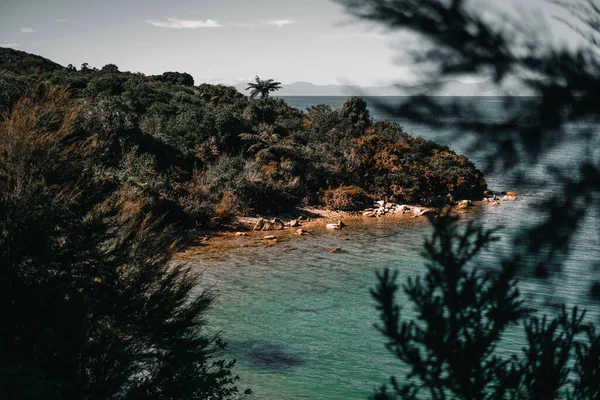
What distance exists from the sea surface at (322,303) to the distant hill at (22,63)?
1169 inches

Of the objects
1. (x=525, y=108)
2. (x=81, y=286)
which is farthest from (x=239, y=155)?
(x=525, y=108)

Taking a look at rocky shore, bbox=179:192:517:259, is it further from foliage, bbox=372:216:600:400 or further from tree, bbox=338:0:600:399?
tree, bbox=338:0:600:399

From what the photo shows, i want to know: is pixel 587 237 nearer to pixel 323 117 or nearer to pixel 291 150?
pixel 291 150

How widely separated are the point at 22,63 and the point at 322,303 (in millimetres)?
44931

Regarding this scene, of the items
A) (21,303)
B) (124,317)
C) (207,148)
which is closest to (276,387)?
(124,317)

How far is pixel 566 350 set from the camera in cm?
320

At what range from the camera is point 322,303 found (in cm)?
1449

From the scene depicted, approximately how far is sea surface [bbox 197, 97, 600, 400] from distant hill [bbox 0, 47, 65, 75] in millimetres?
29688

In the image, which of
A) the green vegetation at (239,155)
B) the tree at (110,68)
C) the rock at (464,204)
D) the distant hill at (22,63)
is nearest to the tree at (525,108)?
the green vegetation at (239,155)

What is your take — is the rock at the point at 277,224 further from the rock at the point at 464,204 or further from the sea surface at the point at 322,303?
the rock at the point at 464,204

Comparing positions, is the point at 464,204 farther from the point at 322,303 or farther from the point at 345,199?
the point at 322,303

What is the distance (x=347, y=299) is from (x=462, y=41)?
42.5ft

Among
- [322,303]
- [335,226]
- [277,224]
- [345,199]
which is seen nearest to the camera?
[322,303]

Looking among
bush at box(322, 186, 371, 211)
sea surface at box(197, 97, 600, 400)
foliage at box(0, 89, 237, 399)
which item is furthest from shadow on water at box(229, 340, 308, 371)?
bush at box(322, 186, 371, 211)
